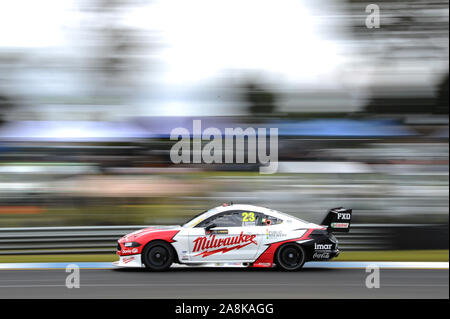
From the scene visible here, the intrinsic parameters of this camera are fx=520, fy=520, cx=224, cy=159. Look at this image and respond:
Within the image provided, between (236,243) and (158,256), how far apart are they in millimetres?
1269

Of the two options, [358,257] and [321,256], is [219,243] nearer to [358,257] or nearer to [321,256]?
[321,256]

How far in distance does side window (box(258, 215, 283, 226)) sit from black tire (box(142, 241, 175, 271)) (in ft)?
4.96

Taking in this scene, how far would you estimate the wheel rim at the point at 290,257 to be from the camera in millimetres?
8297

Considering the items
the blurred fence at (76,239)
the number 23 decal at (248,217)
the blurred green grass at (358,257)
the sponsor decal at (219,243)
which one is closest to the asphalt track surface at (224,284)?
the sponsor decal at (219,243)

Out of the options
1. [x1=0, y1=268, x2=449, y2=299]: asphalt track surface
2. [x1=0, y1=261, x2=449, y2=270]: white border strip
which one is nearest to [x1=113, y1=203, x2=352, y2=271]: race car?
[x1=0, y1=268, x2=449, y2=299]: asphalt track surface

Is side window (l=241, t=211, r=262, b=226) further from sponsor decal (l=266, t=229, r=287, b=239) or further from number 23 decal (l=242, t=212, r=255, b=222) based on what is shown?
sponsor decal (l=266, t=229, r=287, b=239)

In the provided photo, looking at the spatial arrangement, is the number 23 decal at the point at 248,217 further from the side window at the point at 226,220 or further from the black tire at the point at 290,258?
the black tire at the point at 290,258

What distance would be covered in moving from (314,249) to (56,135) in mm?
6546

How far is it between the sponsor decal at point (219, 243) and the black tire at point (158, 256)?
0.43m

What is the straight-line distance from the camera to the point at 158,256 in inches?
327

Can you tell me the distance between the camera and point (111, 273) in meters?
8.38

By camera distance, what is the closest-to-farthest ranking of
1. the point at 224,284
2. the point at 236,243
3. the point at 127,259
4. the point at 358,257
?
the point at 224,284, the point at 236,243, the point at 127,259, the point at 358,257

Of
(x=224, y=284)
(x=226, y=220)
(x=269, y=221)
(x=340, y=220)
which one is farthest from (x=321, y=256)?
(x=224, y=284)

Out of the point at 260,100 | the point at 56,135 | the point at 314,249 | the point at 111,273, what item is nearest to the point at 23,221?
the point at 56,135
